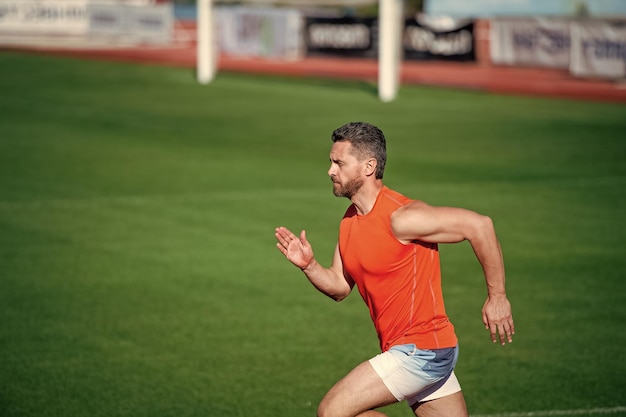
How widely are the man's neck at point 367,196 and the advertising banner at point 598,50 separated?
87.3ft

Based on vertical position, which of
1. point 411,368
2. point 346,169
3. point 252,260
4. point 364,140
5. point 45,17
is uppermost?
point 45,17

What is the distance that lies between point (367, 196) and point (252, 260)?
7044mm

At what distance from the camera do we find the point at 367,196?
241 inches

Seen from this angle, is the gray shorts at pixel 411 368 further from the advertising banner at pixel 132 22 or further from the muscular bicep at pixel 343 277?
the advertising banner at pixel 132 22

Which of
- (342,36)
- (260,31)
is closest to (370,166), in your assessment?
(342,36)

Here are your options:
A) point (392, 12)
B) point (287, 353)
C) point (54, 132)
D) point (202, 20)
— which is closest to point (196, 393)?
point (287, 353)

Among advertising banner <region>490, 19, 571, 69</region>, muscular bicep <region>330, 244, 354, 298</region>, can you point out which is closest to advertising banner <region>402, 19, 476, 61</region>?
advertising banner <region>490, 19, 571, 69</region>

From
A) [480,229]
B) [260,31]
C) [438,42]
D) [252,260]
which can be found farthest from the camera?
[260,31]

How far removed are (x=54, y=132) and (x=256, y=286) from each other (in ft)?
43.6

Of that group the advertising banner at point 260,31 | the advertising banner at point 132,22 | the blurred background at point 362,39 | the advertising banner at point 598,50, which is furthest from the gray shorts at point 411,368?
the advertising banner at point 132,22

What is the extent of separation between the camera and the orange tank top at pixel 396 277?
19.9 feet

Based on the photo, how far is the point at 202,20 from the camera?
35.8 metres

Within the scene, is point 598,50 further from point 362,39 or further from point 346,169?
point 346,169

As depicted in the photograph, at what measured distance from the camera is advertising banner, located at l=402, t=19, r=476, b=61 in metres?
35.4
